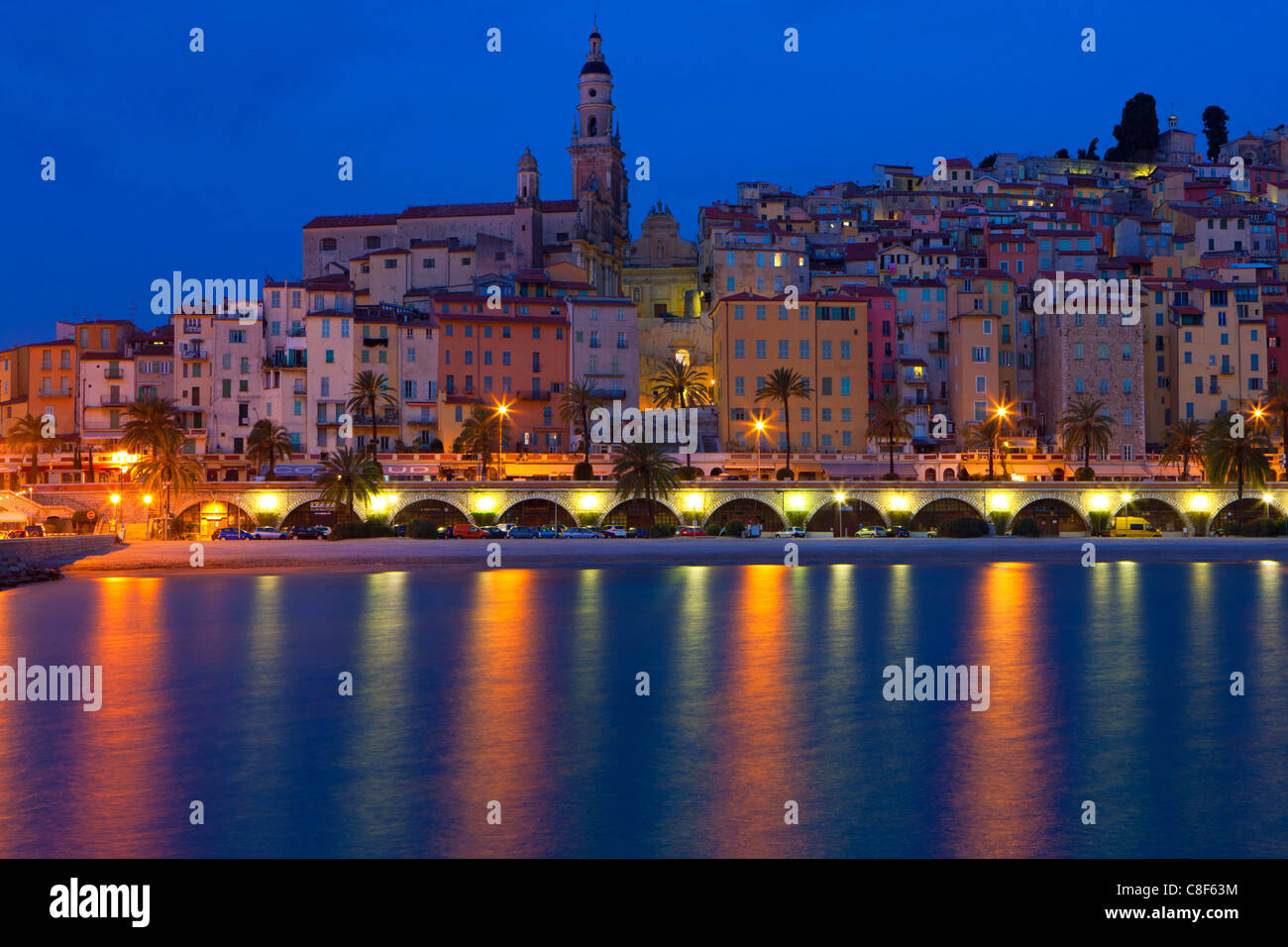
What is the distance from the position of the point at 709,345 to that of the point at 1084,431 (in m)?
37.9

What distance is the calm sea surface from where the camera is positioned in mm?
A: 21938

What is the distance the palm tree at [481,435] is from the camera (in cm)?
9081

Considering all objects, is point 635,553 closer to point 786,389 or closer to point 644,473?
point 644,473

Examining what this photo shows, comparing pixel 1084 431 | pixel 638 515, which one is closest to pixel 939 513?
pixel 1084 431

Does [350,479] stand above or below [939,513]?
above

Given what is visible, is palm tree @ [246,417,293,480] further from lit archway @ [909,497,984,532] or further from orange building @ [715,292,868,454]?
lit archway @ [909,497,984,532]

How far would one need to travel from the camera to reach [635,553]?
7031cm

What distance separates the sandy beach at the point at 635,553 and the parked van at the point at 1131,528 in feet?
21.0

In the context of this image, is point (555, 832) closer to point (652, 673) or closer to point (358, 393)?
point (652, 673)

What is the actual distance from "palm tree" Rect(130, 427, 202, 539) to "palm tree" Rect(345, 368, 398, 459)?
1311 centimetres
